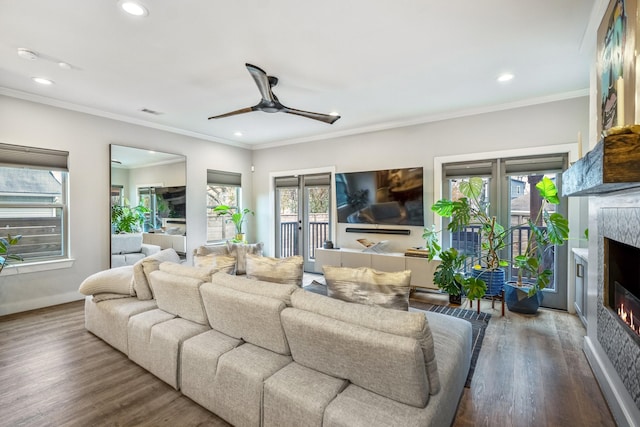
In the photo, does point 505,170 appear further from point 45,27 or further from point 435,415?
point 45,27

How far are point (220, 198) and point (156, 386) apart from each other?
436 centimetres

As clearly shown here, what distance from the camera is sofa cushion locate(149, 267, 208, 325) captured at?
2.36 metres

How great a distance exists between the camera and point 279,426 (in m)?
1.60

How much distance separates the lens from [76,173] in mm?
4258

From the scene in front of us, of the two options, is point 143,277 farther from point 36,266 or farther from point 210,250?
point 36,266

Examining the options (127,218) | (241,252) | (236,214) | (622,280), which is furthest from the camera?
(236,214)

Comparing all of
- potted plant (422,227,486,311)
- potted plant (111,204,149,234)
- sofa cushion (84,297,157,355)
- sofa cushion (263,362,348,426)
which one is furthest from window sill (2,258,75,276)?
potted plant (422,227,486,311)

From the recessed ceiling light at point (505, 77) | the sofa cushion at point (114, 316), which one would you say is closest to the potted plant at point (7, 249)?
the sofa cushion at point (114, 316)

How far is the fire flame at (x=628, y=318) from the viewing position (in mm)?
1792

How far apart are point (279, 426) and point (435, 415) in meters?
0.81

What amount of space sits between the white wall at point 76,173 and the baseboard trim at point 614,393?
5.80m

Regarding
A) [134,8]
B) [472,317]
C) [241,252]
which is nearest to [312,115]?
[134,8]

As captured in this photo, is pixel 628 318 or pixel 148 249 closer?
pixel 628 318

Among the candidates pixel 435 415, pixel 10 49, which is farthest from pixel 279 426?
pixel 10 49
